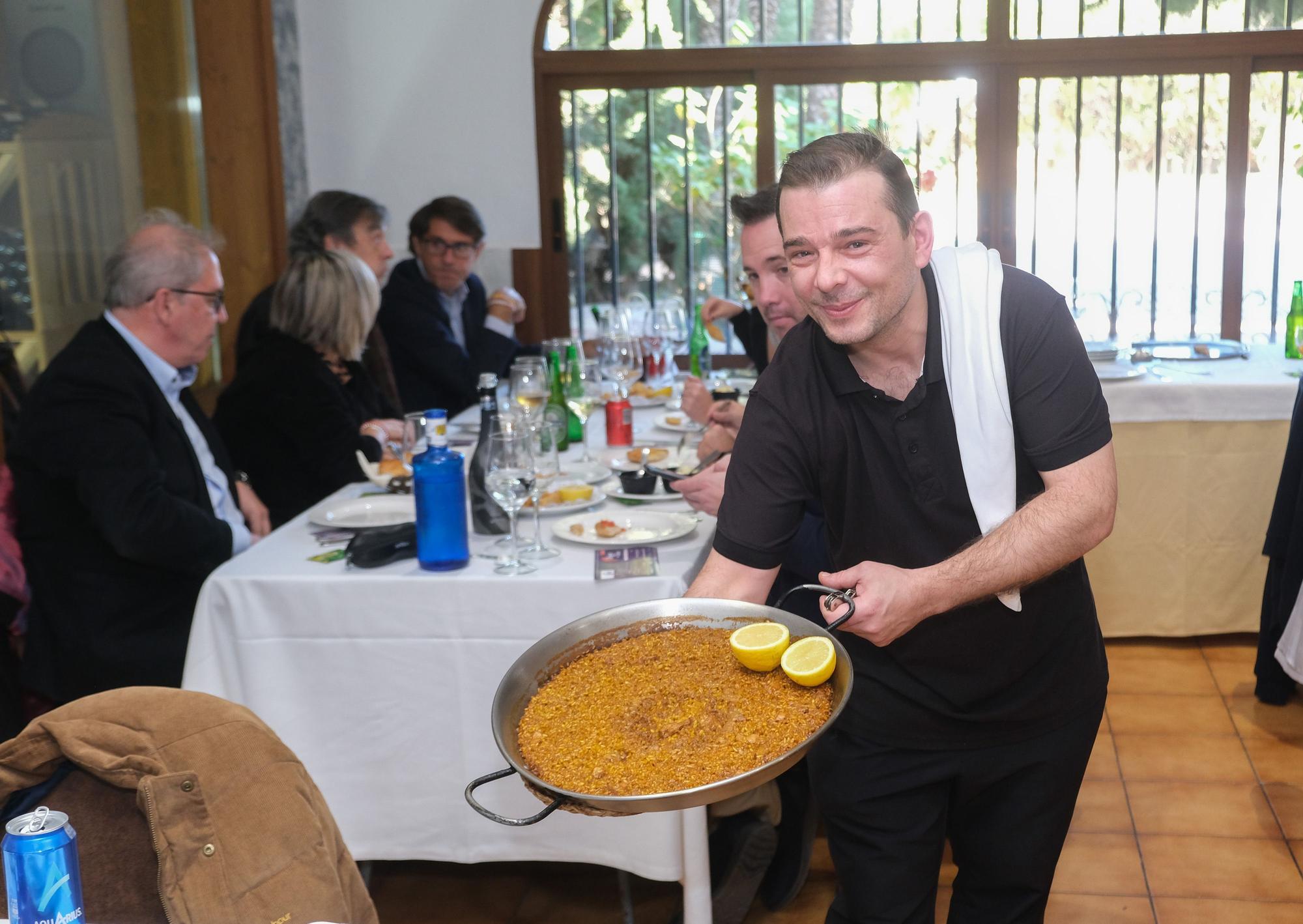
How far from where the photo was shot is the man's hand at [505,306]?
4480 mm

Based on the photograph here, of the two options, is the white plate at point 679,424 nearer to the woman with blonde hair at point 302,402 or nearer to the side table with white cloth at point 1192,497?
the woman with blonde hair at point 302,402

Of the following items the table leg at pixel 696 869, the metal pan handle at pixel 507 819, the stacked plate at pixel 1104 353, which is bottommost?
the table leg at pixel 696 869

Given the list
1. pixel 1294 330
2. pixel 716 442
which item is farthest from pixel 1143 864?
pixel 1294 330

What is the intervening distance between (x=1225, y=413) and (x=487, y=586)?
2401 millimetres

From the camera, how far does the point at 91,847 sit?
3.68 ft

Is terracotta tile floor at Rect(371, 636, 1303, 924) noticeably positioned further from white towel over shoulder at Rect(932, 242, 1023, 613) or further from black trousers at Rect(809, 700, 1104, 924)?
white towel over shoulder at Rect(932, 242, 1023, 613)

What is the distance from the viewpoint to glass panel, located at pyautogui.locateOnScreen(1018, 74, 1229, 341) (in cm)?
498

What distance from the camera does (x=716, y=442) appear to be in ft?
8.28

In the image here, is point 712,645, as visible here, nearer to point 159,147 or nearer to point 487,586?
point 487,586

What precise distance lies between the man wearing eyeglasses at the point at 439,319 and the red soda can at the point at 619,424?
1.14 metres

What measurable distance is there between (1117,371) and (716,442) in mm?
1601

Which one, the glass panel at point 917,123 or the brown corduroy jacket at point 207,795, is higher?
the glass panel at point 917,123

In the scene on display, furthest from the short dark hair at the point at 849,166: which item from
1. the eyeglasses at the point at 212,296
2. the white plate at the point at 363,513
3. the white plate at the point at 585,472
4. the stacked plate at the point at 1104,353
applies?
the stacked plate at the point at 1104,353

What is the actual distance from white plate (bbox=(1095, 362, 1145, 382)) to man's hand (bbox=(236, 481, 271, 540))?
2233 mm
